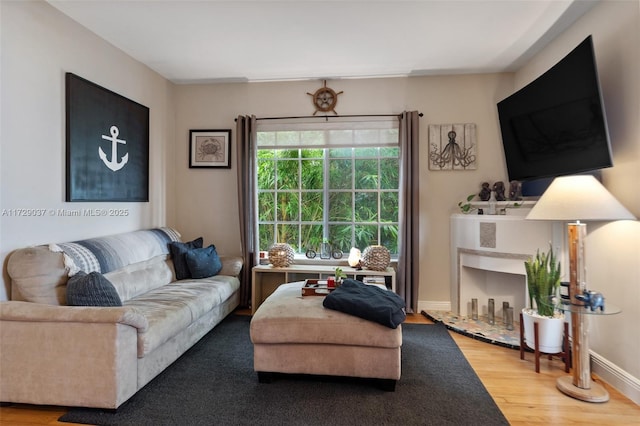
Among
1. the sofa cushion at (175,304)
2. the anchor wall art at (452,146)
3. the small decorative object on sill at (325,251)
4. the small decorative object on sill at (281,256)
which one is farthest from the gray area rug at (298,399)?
the anchor wall art at (452,146)

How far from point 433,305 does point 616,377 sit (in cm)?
165

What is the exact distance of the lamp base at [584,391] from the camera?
1.96m

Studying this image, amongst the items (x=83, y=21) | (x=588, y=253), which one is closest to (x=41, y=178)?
(x=83, y=21)

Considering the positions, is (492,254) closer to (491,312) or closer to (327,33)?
(491,312)

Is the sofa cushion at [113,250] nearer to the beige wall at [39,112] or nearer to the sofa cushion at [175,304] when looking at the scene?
the beige wall at [39,112]

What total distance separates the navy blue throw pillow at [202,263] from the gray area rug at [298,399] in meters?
0.89

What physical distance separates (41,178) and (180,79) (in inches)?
77.1

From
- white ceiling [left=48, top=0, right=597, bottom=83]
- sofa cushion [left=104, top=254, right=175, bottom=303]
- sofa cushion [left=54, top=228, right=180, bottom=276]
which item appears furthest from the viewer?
sofa cushion [left=104, top=254, right=175, bottom=303]

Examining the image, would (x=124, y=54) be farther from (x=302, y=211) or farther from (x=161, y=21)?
(x=302, y=211)

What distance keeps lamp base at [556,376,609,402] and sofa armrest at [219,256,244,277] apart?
2.77 metres

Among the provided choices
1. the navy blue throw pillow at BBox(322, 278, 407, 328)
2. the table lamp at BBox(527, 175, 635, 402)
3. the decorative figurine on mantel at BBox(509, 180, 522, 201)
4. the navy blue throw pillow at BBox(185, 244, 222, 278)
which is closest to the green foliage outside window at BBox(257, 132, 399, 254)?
the navy blue throw pillow at BBox(185, 244, 222, 278)

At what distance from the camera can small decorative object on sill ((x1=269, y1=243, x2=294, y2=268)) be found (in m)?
3.54

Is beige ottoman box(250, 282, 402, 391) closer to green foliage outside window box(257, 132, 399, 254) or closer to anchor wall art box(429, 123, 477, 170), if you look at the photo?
green foliage outside window box(257, 132, 399, 254)

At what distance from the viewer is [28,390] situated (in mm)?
1832
